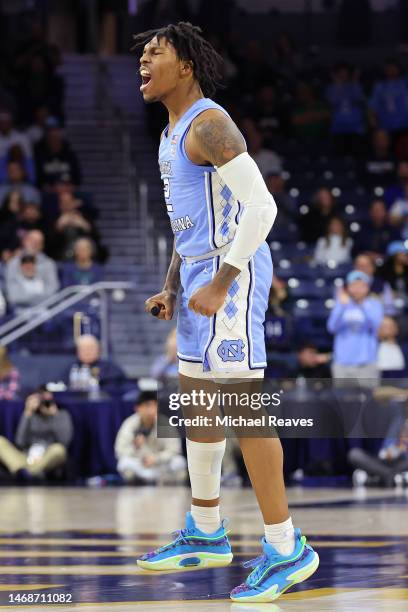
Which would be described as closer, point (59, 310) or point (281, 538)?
point (281, 538)

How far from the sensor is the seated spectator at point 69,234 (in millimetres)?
18688

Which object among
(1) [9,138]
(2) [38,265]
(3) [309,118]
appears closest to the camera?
(2) [38,265]

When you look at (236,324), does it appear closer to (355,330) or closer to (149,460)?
(149,460)

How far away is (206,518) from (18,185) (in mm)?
13966

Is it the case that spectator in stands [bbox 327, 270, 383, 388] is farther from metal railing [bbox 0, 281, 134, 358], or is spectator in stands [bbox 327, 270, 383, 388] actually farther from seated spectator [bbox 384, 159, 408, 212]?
seated spectator [bbox 384, 159, 408, 212]

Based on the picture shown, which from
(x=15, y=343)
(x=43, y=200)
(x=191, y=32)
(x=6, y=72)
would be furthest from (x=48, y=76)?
(x=191, y=32)

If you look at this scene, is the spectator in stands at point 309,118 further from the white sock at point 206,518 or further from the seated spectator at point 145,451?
the white sock at point 206,518

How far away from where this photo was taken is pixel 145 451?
14.9m

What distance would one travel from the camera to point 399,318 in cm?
1675

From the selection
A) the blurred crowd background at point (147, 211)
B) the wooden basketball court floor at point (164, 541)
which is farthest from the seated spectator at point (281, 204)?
the wooden basketball court floor at point (164, 541)

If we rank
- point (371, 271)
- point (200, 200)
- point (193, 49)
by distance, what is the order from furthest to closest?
point (371, 271), point (193, 49), point (200, 200)

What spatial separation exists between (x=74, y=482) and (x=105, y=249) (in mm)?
4617

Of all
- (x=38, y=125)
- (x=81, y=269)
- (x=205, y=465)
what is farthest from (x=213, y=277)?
(x=38, y=125)

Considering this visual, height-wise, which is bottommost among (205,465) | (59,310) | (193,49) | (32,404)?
(32,404)
